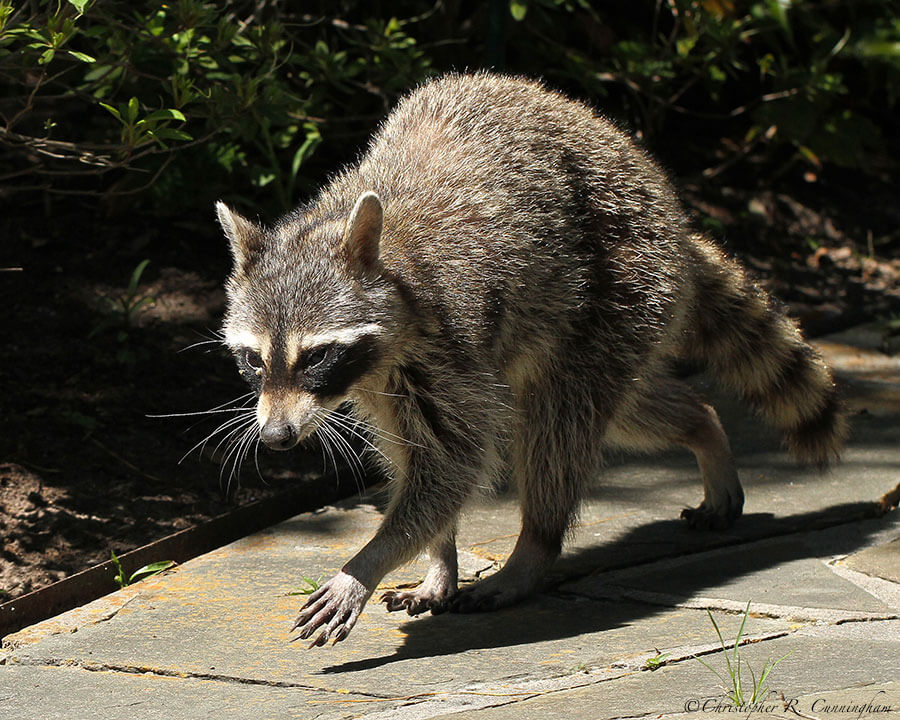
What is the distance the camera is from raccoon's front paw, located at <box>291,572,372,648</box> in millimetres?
3451

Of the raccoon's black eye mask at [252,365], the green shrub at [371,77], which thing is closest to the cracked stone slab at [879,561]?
the raccoon's black eye mask at [252,365]

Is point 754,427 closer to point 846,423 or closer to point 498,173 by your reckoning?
point 846,423

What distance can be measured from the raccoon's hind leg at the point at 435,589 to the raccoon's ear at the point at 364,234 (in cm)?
87

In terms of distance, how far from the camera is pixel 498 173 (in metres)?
4.13

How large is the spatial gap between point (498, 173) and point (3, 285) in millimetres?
2783

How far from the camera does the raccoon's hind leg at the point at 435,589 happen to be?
398 centimetres

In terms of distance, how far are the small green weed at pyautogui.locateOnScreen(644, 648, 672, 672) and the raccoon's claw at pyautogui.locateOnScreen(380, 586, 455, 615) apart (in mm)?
921

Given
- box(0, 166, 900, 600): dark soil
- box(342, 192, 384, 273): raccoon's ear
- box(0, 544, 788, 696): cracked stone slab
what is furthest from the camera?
box(0, 166, 900, 600): dark soil

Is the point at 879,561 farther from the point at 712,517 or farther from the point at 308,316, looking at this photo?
the point at 308,316

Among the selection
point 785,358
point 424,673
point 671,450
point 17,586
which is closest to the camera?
point 424,673

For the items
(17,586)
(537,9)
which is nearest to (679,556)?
(17,586)

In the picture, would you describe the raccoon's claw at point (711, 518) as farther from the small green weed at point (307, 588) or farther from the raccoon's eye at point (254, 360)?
the raccoon's eye at point (254, 360)

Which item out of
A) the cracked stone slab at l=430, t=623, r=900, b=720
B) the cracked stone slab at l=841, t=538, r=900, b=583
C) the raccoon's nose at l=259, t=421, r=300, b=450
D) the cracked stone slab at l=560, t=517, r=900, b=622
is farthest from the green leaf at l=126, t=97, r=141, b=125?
the cracked stone slab at l=841, t=538, r=900, b=583

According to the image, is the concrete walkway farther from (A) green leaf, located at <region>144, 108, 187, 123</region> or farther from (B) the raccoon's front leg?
(A) green leaf, located at <region>144, 108, 187, 123</region>
